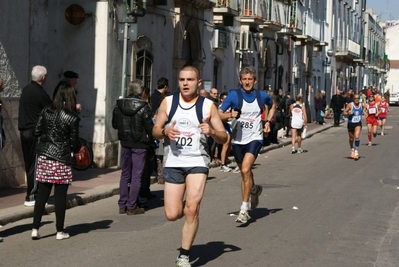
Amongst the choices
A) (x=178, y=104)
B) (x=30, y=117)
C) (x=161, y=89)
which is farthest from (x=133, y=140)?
(x=178, y=104)

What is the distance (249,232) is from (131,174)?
2.39 metres

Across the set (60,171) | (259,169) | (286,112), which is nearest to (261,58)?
Answer: (286,112)

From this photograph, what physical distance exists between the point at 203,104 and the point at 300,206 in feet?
17.2

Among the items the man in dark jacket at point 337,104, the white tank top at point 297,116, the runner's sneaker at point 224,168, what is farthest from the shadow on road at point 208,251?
the man in dark jacket at point 337,104

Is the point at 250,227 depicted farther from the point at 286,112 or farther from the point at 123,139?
the point at 286,112

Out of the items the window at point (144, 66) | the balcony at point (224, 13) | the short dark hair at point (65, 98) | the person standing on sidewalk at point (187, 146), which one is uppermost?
the balcony at point (224, 13)

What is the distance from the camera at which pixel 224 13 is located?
1160 inches

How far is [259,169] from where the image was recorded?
19.9 m

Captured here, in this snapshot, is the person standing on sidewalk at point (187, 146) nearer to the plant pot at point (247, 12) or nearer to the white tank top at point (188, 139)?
the white tank top at point (188, 139)

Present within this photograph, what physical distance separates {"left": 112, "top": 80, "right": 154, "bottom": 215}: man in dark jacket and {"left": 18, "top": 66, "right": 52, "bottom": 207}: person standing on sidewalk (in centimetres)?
110

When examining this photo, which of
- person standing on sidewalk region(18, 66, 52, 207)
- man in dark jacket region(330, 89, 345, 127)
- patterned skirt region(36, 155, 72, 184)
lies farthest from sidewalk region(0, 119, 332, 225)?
man in dark jacket region(330, 89, 345, 127)

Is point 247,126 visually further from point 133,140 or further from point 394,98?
point 394,98

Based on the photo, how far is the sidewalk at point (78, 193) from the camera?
1146 cm

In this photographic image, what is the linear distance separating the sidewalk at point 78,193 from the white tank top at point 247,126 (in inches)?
108
